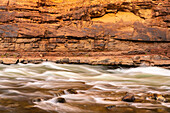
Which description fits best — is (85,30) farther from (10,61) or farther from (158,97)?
(158,97)

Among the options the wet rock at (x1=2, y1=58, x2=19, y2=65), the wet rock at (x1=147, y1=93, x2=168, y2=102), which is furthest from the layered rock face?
the wet rock at (x1=147, y1=93, x2=168, y2=102)

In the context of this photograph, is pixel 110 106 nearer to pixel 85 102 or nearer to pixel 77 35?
pixel 85 102

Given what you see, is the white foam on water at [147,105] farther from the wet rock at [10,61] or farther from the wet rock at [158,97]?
the wet rock at [10,61]

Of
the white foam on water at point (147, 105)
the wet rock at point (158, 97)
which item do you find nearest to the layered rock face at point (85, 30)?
the wet rock at point (158, 97)

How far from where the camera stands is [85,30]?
10.2 metres

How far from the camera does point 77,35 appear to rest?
33.3 feet

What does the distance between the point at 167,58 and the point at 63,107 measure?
8051 mm

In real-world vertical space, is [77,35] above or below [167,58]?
above

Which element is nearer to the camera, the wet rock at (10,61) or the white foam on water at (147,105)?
the white foam on water at (147,105)

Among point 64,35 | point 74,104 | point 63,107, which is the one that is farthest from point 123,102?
point 64,35

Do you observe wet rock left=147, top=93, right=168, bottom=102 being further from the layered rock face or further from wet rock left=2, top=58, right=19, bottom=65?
wet rock left=2, top=58, right=19, bottom=65

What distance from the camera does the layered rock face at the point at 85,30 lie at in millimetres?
9883

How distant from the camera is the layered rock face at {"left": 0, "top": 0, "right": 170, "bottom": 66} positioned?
9.88 meters

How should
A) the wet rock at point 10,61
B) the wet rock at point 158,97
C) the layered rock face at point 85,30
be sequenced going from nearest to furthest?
the wet rock at point 158,97
the wet rock at point 10,61
the layered rock face at point 85,30
